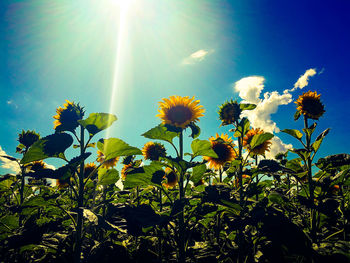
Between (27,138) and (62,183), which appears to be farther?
(27,138)

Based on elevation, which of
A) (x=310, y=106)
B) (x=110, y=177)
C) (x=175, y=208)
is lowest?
(x=175, y=208)

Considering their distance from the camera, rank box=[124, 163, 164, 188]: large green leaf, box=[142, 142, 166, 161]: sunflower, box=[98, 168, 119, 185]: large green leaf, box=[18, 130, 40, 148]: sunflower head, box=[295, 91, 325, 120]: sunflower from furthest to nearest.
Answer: box=[18, 130, 40, 148]: sunflower head, box=[142, 142, 166, 161]: sunflower, box=[295, 91, 325, 120]: sunflower, box=[98, 168, 119, 185]: large green leaf, box=[124, 163, 164, 188]: large green leaf

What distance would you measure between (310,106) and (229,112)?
1.45 metres

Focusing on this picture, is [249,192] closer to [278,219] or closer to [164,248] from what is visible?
[278,219]

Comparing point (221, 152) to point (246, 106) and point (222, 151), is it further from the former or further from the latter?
point (246, 106)

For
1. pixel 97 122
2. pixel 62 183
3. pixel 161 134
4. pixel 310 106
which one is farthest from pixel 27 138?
pixel 310 106

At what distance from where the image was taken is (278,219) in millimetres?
1547

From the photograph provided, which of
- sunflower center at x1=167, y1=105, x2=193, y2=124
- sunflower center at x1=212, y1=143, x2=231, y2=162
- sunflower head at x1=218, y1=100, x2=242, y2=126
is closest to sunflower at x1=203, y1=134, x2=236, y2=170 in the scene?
sunflower center at x1=212, y1=143, x2=231, y2=162

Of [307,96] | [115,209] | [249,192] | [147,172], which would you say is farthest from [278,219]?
[307,96]

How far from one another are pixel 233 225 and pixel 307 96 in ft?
9.55

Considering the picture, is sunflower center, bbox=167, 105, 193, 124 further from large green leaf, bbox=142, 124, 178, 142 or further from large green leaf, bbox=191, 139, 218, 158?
large green leaf, bbox=191, 139, 218, 158

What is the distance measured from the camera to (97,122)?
2.02 metres

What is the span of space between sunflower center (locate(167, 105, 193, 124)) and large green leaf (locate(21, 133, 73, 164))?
112 cm

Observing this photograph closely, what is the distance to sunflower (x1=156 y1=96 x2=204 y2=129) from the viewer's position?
244 centimetres
